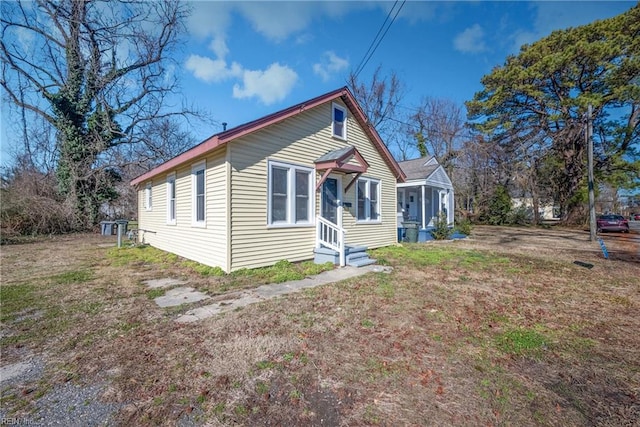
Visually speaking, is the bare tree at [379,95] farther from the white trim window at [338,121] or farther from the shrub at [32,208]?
the shrub at [32,208]

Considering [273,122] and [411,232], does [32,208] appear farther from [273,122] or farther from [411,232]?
[411,232]

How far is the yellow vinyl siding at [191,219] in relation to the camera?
6.66 m

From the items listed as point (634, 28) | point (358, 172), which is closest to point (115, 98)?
point (358, 172)

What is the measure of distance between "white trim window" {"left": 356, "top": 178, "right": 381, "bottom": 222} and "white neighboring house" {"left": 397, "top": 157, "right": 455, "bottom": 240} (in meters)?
4.04

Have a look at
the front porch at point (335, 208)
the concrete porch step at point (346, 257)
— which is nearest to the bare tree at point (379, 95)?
the front porch at point (335, 208)

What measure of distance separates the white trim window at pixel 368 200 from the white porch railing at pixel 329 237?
174cm

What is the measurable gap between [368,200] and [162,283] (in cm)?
715

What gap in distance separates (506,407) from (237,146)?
6.36 m

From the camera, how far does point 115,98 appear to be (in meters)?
18.2

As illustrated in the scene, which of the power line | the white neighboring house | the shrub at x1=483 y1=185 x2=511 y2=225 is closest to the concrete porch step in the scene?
the power line

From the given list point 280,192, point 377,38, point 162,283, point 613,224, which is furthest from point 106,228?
point 613,224

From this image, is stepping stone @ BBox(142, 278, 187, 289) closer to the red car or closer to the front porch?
the front porch

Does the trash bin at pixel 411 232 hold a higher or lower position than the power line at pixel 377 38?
lower

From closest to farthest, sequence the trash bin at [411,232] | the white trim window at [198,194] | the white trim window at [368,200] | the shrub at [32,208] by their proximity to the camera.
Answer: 1. the white trim window at [198,194]
2. the white trim window at [368,200]
3. the trash bin at [411,232]
4. the shrub at [32,208]
